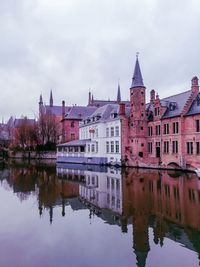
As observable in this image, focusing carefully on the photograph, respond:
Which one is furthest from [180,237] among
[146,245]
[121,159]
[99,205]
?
[121,159]

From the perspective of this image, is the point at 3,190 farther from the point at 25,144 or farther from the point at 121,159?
the point at 25,144

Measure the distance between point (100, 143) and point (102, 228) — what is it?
122 ft

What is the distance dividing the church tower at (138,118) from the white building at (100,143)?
2.63 metres

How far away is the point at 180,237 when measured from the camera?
11.5 meters

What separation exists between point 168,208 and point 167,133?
25004mm

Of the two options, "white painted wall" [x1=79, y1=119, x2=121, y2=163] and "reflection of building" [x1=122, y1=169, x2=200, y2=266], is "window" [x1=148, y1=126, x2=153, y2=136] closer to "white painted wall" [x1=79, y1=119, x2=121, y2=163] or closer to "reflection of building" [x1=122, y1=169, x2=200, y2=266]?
"white painted wall" [x1=79, y1=119, x2=121, y2=163]

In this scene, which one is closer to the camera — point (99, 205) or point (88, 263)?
point (88, 263)

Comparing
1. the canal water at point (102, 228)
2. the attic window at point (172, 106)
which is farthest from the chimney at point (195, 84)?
the canal water at point (102, 228)

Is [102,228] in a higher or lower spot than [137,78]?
lower

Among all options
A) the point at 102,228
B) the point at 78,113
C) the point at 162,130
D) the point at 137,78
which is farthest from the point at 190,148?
the point at 78,113

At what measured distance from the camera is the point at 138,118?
144 ft

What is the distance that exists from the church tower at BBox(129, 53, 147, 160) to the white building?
104 inches

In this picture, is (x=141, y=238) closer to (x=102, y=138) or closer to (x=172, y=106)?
(x=172, y=106)

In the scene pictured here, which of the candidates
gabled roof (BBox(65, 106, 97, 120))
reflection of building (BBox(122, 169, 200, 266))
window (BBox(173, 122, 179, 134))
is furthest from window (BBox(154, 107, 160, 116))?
gabled roof (BBox(65, 106, 97, 120))
